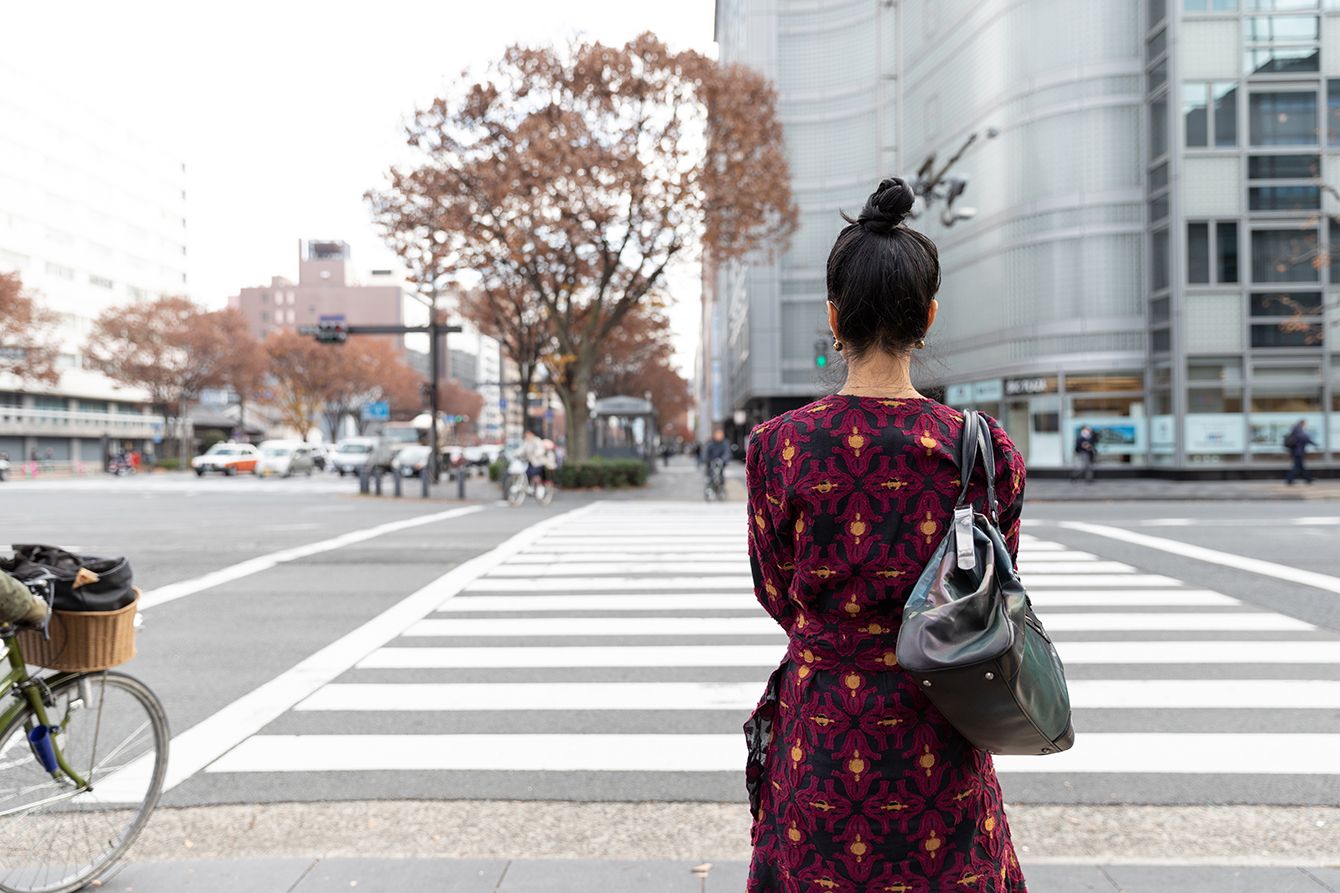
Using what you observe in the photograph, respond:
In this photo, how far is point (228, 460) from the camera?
144 feet

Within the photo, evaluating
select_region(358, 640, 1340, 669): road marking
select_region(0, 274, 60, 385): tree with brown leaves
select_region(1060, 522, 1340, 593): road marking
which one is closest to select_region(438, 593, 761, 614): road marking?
select_region(358, 640, 1340, 669): road marking

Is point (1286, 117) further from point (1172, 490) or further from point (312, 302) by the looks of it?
point (312, 302)

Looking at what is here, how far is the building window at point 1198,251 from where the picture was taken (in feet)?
85.6

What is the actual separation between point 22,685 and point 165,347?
5762 centimetres

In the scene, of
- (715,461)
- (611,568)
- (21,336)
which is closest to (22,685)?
(611,568)

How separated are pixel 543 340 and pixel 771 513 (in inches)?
1252

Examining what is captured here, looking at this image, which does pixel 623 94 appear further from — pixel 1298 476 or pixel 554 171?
pixel 1298 476

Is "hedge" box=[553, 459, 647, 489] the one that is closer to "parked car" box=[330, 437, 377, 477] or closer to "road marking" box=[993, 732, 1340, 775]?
"road marking" box=[993, 732, 1340, 775]

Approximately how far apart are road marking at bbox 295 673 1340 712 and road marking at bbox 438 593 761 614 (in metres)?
2.35

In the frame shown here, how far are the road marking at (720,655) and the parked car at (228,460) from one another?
136ft

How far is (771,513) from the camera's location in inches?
69.5

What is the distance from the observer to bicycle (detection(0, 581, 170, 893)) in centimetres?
291

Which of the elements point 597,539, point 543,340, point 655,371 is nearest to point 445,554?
point 597,539

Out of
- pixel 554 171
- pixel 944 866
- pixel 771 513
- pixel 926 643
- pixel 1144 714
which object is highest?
pixel 554 171
